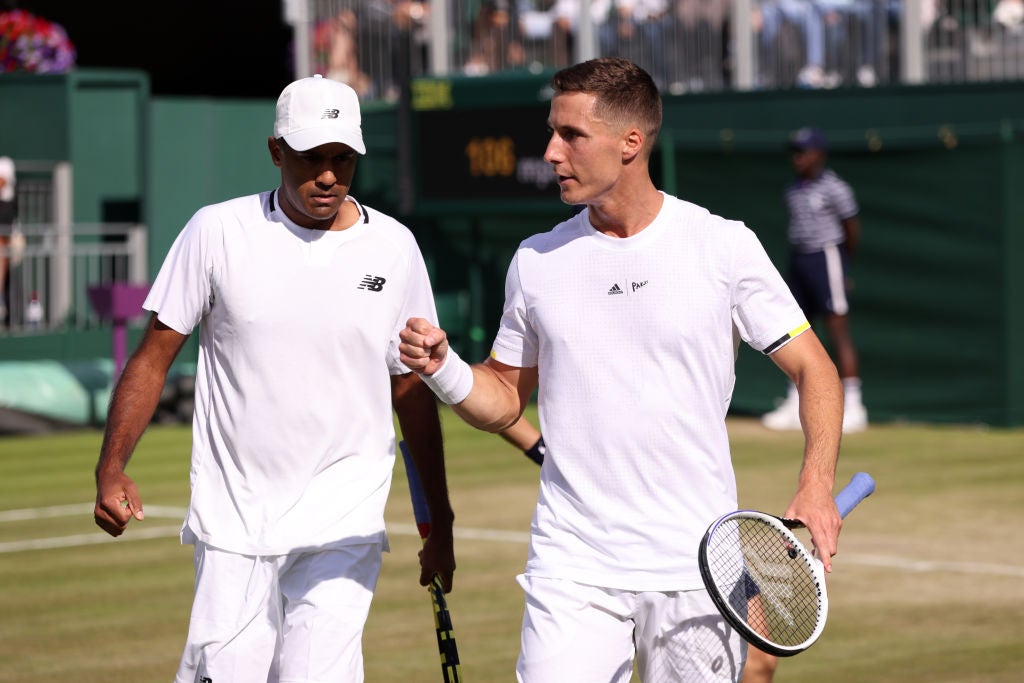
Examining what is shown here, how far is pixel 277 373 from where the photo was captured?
5.42 m

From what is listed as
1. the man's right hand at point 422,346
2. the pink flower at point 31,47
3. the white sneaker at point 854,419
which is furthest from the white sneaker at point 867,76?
the man's right hand at point 422,346

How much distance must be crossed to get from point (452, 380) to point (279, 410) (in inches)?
27.0

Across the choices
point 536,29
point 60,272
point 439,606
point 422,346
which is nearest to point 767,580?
point 422,346

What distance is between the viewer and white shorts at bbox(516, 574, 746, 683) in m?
4.95

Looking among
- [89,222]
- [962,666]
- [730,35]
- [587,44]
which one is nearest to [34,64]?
[89,222]

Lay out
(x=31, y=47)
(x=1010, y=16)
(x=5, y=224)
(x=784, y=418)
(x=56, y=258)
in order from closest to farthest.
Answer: (x=784, y=418)
(x=1010, y=16)
(x=5, y=224)
(x=56, y=258)
(x=31, y=47)

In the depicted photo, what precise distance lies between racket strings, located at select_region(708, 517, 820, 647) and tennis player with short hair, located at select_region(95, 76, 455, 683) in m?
1.25

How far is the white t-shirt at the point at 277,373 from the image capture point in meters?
5.42

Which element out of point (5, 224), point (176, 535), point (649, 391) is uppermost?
point (5, 224)

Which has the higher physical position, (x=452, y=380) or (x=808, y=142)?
(x=808, y=142)

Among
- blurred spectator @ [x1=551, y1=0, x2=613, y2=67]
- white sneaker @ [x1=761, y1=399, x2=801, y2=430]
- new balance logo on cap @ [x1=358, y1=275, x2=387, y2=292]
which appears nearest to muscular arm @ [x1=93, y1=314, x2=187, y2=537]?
new balance logo on cap @ [x1=358, y1=275, x2=387, y2=292]

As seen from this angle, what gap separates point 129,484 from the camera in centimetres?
539

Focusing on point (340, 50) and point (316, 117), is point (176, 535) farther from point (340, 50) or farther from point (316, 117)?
point (340, 50)

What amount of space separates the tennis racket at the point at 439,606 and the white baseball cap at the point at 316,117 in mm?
981
